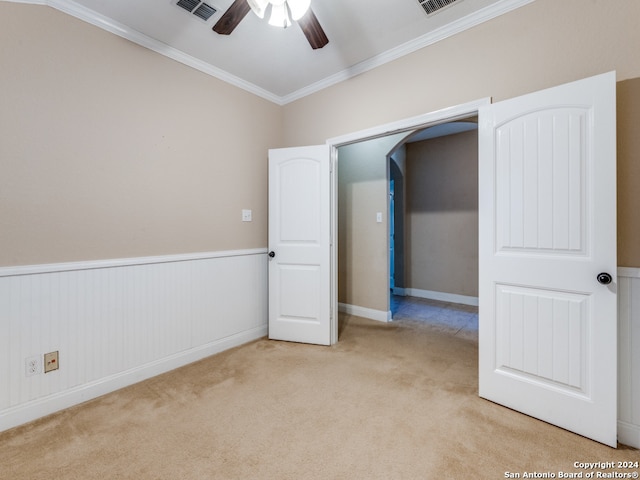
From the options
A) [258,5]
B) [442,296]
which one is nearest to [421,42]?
[258,5]

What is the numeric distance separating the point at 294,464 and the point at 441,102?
2.57m

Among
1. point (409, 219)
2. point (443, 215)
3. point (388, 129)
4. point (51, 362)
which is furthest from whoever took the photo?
point (409, 219)

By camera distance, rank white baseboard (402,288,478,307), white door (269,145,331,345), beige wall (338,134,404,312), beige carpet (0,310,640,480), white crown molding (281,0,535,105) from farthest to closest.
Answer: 1. white baseboard (402,288,478,307)
2. beige wall (338,134,404,312)
3. white door (269,145,331,345)
4. white crown molding (281,0,535,105)
5. beige carpet (0,310,640,480)

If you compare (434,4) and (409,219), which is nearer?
(434,4)

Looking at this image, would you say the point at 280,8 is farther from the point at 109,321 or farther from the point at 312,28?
the point at 109,321

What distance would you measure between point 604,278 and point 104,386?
325cm

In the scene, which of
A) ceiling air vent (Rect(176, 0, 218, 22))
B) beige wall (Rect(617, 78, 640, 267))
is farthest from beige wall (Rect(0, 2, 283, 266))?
beige wall (Rect(617, 78, 640, 267))

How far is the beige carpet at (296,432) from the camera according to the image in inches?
56.3

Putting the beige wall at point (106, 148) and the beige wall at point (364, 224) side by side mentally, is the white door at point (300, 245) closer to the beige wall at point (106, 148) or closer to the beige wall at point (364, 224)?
the beige wall at point (106, 148)

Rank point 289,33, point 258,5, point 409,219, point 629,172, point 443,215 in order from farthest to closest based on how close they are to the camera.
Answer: point 409,219 → point 443,215 → point 289,33 → point 629,172 → point 258,5

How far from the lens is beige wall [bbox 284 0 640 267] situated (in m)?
1.61

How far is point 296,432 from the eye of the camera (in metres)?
1.69

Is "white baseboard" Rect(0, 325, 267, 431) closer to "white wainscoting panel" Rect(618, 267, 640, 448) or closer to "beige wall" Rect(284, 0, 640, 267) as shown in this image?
"beige wall" Rect(284, 0, 640, 267)

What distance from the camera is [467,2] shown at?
6.50 feet
